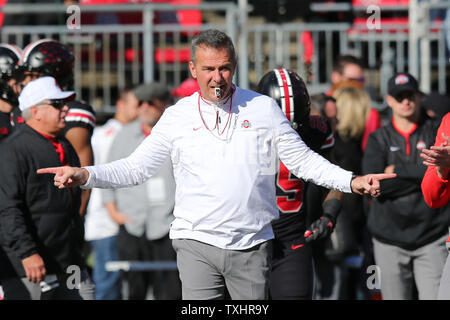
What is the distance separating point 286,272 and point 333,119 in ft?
7.12

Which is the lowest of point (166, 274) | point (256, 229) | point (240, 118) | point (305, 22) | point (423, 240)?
point (166, 274)

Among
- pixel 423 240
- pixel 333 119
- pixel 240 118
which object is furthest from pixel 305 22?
pixel 240 118

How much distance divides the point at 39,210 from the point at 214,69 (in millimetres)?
1898

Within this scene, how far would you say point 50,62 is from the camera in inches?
268

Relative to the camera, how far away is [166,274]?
28.5 ft

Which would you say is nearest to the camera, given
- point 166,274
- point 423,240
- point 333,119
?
point 423,240

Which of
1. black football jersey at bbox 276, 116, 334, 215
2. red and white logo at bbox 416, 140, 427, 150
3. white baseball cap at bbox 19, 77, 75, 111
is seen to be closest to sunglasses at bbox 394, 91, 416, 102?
red and white logo at bbox 416, 140, 427, 150

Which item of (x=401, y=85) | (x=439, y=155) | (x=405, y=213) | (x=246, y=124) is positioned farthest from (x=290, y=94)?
(x=401, y=85)

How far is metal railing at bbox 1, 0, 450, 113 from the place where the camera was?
33.0 ft

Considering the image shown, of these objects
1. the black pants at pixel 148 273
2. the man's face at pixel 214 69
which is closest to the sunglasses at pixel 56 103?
the man's face at pixel 214 69

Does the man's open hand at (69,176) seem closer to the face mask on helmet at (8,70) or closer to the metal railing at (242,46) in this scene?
the face mask on helmet at (8,70)

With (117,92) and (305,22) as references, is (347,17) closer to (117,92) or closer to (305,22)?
(305,22)

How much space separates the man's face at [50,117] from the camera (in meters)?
6.03

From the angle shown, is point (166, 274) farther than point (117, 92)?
No
